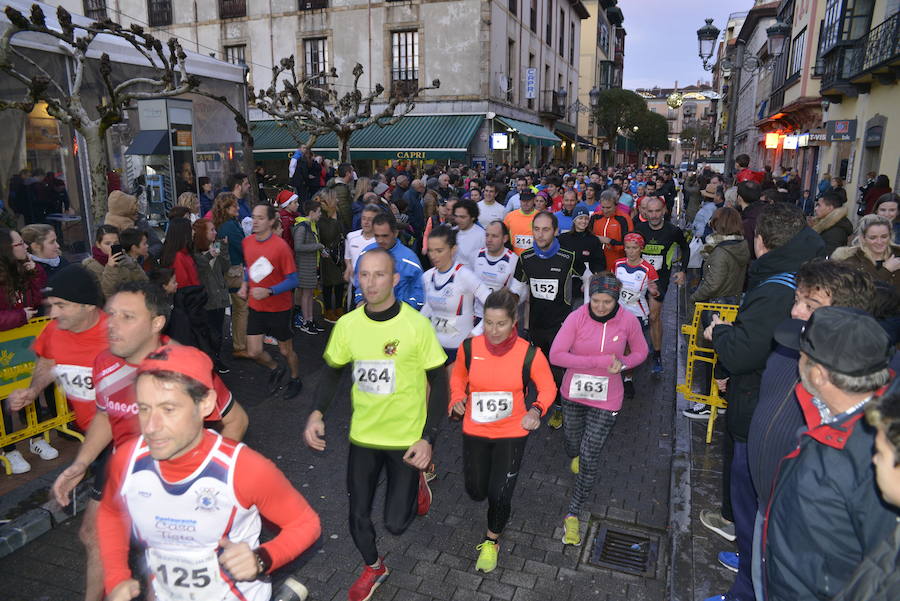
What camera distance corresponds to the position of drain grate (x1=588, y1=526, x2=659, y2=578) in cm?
422

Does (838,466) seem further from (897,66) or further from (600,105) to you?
(600,105)

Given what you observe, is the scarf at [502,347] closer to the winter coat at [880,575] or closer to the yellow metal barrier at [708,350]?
the winter coat at [880,575]

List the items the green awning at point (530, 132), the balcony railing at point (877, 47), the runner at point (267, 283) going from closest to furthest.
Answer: the runner at point (267, 283)
the balcony railing at point (877, 47)
the green awning at point (530, 132)

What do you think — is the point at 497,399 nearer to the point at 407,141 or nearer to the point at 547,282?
the point at 547,282

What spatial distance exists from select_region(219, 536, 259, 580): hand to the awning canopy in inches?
446

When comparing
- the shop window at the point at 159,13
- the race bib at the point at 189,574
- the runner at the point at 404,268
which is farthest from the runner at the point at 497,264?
the shop window at the point at 159,13

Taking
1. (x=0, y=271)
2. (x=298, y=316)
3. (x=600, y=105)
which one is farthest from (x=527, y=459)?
(x=600, y=105)

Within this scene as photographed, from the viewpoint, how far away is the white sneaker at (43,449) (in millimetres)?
5527

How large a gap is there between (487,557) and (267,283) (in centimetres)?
387

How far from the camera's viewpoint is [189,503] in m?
2.28

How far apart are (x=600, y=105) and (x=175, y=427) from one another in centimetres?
5526

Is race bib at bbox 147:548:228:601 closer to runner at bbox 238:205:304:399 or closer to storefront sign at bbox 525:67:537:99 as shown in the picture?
runner at bbox 238:205:304:399

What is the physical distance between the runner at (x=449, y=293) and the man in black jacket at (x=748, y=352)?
6.55 ft

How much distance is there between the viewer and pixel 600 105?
2089 inches
